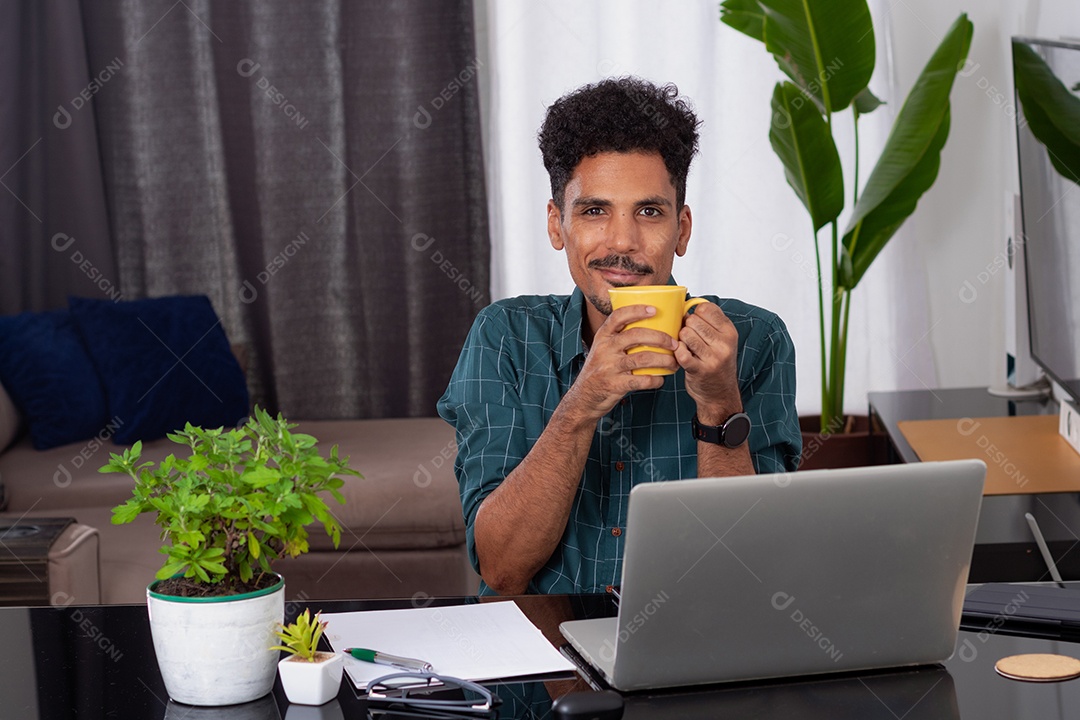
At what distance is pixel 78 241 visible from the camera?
3.78m

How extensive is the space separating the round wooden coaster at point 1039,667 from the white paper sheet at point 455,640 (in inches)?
15.6

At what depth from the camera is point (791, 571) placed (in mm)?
968

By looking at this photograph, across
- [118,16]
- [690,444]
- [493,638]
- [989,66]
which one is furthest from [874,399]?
[118,16]

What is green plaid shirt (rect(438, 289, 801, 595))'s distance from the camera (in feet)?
5.02

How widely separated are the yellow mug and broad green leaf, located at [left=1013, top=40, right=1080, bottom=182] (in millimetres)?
1108

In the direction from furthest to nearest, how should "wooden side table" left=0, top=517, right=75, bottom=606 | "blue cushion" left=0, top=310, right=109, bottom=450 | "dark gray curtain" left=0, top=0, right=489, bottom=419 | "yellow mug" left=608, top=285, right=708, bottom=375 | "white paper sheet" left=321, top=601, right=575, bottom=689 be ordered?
"dark gray curtain" left=0, top=0, right=489, bottom=419 < "blue cushion" left=0, top=310, right=109, bottom=450 < "wooden side table" left=0, top=517, right=75, bottom=606 < "yellow mug" left=608, top=285, right=708, bottom=375 < "white paper sheet" left=321, top=601, right=575, bottom=689

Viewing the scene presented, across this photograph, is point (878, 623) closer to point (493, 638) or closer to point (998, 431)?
point (493, 638)

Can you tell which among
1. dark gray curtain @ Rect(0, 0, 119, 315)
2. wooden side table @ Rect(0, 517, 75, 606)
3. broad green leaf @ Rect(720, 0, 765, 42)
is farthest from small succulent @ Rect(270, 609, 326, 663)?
dark gray curtain @ Rect(0, 0, 119, 315)

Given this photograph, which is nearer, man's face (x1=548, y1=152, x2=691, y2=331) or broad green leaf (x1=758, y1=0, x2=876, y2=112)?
man's face (x1=548, y1=152, x2=691, y2=331)

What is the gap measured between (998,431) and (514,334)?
4.27ft

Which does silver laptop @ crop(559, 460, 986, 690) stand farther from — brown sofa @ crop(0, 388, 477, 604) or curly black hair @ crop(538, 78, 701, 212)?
brown sofa @ crop(0, 388, 477, 604)

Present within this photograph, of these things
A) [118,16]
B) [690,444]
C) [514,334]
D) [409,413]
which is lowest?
[409,413]

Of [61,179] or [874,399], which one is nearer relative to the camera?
[874,399]

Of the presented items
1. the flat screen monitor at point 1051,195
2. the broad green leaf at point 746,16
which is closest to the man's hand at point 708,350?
the flat screen monitor at point 1051,195
